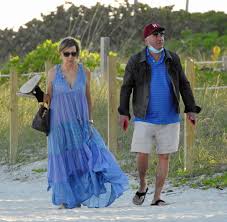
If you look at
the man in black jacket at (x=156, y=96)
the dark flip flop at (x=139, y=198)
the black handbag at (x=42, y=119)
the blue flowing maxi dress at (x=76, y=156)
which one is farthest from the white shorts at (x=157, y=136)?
the black handbag at (x=42, y=119)

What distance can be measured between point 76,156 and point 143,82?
985mm

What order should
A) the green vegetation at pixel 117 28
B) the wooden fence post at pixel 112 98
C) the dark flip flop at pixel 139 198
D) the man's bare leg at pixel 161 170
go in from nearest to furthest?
1. the man's bare leg at pixel 161 170
2. the dark flip flop at pixel 139 198
3. the wooden fence post at pixel 112 98
4. the green vegetation at pixel 117 28

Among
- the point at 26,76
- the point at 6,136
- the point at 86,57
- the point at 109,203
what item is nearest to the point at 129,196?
the point at 109,203

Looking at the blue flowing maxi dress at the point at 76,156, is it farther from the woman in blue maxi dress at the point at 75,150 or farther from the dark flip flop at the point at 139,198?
the dark flip flop at the point at 139,198

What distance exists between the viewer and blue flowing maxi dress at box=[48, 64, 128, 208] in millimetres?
10578

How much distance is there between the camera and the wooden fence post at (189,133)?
1306 centimetres

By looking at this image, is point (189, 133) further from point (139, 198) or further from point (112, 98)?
point (139, 198)

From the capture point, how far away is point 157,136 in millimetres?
10469

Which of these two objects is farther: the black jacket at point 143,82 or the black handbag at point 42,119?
the black handbag at point 42,119

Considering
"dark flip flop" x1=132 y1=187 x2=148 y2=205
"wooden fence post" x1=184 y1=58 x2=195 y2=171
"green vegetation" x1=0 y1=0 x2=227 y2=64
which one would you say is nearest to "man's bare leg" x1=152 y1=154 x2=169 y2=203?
"dark flip flop" x1=132 y1=187 x2=148 y2=205

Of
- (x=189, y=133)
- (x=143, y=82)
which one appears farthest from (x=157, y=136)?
(x=189, y=133)

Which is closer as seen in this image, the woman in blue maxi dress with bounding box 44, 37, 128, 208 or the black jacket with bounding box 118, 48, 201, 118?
the black jacket with bounding box 118, 48, 201, 118

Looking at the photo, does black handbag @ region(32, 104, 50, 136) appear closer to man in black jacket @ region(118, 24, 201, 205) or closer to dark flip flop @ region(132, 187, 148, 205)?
man in black jacket @ region(118, 24, 201, 205)

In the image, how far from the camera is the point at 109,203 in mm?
10664
